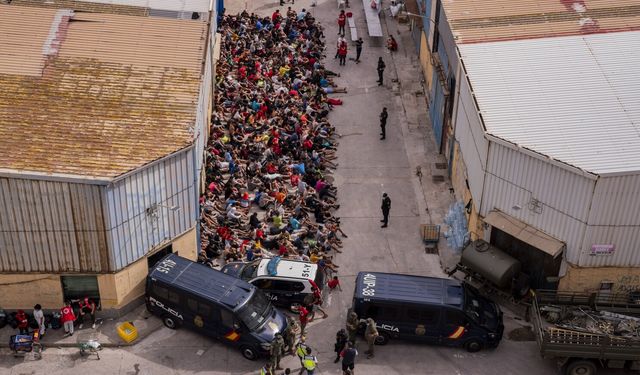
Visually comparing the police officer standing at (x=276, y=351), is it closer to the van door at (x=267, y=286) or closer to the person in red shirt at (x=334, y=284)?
the van door at (x=267, y=286)

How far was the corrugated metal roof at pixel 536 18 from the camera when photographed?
40.3 metres

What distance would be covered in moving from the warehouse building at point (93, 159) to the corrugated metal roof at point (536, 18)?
13.0 metres

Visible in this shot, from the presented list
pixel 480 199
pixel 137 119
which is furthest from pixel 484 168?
pixel 137 119

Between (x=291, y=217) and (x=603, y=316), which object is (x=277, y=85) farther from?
(x=603, y=316)

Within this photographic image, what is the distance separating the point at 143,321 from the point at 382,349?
9.17 meters

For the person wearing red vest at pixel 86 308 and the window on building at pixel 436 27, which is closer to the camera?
the person wearing red vest at pixel 86 308

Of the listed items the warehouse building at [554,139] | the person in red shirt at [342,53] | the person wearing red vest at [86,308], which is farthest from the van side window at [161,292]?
the person in red shirt at [342,53]

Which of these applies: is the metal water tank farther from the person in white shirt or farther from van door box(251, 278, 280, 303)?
the person in white shirt

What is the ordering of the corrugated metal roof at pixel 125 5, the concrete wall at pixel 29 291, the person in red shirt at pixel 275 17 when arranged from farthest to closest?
the person in red shirt at pixel 275 17 < the corrugated metal roof at pixel 125 5 < the concrete wall at pixel 29 291

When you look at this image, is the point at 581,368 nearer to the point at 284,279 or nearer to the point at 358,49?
the point at 284,279

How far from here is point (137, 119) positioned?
33969 mm

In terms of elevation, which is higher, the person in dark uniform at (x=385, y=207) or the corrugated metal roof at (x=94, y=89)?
the corrugated metal roof at (x=94, y=89)

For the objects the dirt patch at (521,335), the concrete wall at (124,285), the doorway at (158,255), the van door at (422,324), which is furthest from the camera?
the doorway at (158,255)

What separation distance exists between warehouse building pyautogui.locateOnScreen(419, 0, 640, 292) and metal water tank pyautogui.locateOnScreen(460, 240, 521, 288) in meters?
0.71
